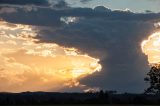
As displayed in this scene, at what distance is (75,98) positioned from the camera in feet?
234

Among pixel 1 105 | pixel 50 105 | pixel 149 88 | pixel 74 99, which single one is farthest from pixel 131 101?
pixel 149 88

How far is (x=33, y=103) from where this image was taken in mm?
68688

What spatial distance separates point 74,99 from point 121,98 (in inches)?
288

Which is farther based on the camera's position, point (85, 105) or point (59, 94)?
point (59, 94)

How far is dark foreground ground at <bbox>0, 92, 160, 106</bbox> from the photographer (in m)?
69.2

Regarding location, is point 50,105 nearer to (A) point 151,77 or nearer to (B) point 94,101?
(B) point 94,101

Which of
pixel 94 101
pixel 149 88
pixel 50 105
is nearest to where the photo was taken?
pixel 50 105

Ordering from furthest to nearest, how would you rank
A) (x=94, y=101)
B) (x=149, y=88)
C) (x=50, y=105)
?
(x=149, y=88) < (x=94, y=101) < (x=50, y=105)

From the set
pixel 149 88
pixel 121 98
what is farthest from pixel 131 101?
pixel 149 88

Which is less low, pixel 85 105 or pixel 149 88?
pixel 149 88

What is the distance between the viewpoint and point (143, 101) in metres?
72.8

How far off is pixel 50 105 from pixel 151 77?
4019 cm

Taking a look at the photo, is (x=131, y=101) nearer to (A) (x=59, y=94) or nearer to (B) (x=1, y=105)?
(A) (x=59, y=94)

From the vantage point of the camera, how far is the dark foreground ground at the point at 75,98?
227 ft
